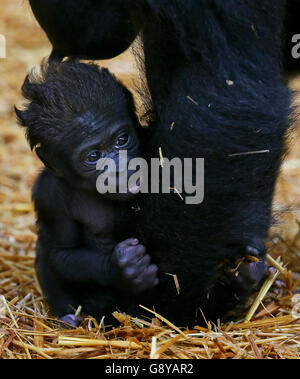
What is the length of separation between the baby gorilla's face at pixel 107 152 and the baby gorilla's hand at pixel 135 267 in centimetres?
18

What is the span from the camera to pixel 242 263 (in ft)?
7.04

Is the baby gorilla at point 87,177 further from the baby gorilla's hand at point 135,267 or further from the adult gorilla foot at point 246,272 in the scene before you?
the adult gorilla foot at point 246,272

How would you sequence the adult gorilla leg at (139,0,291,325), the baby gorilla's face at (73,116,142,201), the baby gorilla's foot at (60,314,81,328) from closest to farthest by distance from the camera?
1. the adult gorilla leg at (139,0,291,325)
2. the baby gorilla's face at (73,116,142,201)
3. the baby gorilla's foot at (60,314,81,328)

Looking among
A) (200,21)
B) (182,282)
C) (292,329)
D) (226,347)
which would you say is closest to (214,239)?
(182,282)

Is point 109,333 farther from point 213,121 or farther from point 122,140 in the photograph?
point 213,121

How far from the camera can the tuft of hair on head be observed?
Answer: 2.22m

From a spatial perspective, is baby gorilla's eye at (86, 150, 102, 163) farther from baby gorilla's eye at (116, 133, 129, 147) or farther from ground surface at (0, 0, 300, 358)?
ground surface at (0, 0, 300, 358)

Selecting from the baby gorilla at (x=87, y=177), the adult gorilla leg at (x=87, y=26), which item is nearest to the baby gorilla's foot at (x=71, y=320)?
the baby gorilla at (x=87, y=177)

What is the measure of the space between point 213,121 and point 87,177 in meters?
0.53

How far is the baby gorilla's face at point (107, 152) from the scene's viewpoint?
7.19ft

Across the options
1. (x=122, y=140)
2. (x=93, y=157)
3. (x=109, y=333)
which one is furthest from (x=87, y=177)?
(x=109, y=333)

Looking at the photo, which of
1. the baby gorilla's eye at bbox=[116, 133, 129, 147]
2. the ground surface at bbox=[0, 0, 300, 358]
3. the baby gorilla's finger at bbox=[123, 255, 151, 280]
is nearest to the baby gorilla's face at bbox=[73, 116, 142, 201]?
the baby gorilla's eye at bbox=[116, 133, 129, 147]
